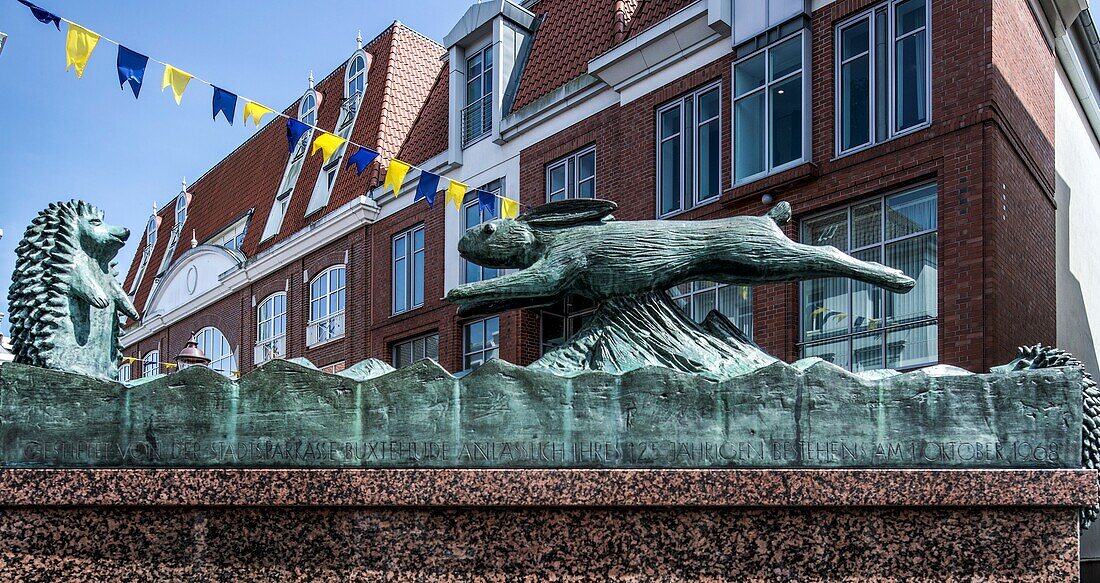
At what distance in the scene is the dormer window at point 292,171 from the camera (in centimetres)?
2927

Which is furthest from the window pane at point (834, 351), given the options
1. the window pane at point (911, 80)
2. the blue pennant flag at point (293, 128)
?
the blue pennant flag at point (293, 128)

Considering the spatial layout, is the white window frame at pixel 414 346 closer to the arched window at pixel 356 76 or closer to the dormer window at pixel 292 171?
the dormer window at pixel 292 171

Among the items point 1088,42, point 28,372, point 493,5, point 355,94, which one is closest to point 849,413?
point 28,372

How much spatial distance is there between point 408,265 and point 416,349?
1.78m

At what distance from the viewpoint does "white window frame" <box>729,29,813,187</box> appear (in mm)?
15570

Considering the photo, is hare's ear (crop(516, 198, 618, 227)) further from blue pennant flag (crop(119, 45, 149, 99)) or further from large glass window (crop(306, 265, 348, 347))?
large glass window (crop(306, 265, 348, 347))

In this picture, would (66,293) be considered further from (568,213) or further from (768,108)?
(768,108)

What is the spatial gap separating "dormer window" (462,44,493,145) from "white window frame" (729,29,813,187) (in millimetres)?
6864

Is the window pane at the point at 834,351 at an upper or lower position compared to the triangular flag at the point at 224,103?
lower

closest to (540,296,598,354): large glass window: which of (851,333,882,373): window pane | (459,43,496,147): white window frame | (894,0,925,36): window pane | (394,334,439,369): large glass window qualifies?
(394,334,439,369): large glass window

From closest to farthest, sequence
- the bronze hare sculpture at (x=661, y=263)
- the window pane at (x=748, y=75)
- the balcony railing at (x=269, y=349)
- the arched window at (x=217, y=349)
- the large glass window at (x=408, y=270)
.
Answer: the bronze hare sculpture at (x=661, y=263) < the window pane at (x=748, y=75) < the large glass window at (x=408, y=270) < the balcony railing at (x=269, y=349) < the arched window at (x=217, y=349)

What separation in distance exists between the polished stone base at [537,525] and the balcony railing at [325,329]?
2035 cm

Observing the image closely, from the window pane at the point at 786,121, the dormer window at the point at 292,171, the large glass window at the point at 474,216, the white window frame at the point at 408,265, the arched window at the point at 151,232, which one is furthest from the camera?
the arched window at the point at 151,232

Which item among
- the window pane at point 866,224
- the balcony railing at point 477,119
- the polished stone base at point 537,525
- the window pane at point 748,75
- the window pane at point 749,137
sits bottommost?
the polished stone base at point 537,525
